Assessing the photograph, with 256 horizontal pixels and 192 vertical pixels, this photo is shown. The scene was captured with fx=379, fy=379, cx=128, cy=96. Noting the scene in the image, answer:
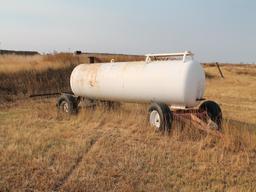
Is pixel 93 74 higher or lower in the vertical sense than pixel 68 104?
higher

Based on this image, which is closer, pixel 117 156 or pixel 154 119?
pixel 117 156

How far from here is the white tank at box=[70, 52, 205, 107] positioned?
7.67 meters

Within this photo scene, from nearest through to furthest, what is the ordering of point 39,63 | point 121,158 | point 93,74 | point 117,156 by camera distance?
point 121,158
point 117,156
point 93,74
point 39,63

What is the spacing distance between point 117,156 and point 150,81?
2703mm

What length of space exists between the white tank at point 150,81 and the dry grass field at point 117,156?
60cm

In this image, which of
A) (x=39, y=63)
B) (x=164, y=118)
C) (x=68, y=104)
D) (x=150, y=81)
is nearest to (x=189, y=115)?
(x=164, y=118)

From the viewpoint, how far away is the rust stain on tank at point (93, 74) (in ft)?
32.5

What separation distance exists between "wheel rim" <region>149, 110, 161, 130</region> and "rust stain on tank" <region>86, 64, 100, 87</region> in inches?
97.1

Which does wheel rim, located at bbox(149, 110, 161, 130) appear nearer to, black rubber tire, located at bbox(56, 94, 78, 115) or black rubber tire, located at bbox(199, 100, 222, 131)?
black rubber tire, located at bbox(199, 100, 222, 131)

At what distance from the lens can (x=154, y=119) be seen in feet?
25.8

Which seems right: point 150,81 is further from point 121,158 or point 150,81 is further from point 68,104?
point 68,104

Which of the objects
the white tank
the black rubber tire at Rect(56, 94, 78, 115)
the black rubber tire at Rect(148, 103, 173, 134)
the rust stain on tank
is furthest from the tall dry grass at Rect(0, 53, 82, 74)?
the black rubber tire at Rect(148, 103, 173, 134)

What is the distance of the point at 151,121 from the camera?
7.93 m

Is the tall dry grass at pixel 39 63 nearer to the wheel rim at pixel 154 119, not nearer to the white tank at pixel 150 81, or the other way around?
the white tank at pixel 150 81
